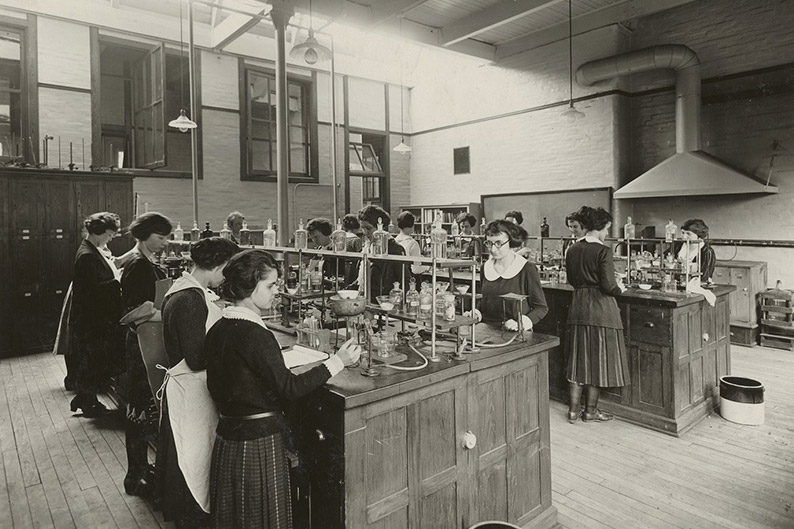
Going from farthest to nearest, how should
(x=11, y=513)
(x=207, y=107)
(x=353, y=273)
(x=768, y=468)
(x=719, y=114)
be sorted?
(x=207, y=107) → (x=719, y=114) → (x=353, y=273) → (x=768, y=468) → (x=11, y=513)

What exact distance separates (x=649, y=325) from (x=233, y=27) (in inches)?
317

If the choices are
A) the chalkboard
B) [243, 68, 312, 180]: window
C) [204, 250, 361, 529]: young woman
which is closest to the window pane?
[243, 68, 312, 180]: window

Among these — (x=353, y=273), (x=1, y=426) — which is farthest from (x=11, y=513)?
(x=353, y=273)

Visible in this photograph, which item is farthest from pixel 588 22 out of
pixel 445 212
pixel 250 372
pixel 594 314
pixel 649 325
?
pixel 250 372

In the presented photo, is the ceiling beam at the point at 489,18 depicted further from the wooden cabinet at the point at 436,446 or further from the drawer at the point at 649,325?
the wooden cabinet at the point at 436,446

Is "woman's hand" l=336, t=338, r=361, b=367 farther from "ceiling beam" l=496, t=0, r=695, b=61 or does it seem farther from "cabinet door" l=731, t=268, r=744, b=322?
"ceiling beam" l=496, t=0, r=695, b=61

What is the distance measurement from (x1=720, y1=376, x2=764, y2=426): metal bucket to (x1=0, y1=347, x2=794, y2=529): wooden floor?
0.27 ft

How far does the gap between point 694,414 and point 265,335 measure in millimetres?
3973

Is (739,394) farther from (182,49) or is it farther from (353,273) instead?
(182,49)

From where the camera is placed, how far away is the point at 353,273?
15.5ft

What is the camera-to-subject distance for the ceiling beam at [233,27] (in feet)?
27.8

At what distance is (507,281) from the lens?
3654mm

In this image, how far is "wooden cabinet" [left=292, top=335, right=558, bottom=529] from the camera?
7.06ft

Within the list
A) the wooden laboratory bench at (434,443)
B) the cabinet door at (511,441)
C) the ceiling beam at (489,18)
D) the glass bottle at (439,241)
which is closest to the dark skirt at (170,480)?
the wooden laboratory bench at (434,443)
